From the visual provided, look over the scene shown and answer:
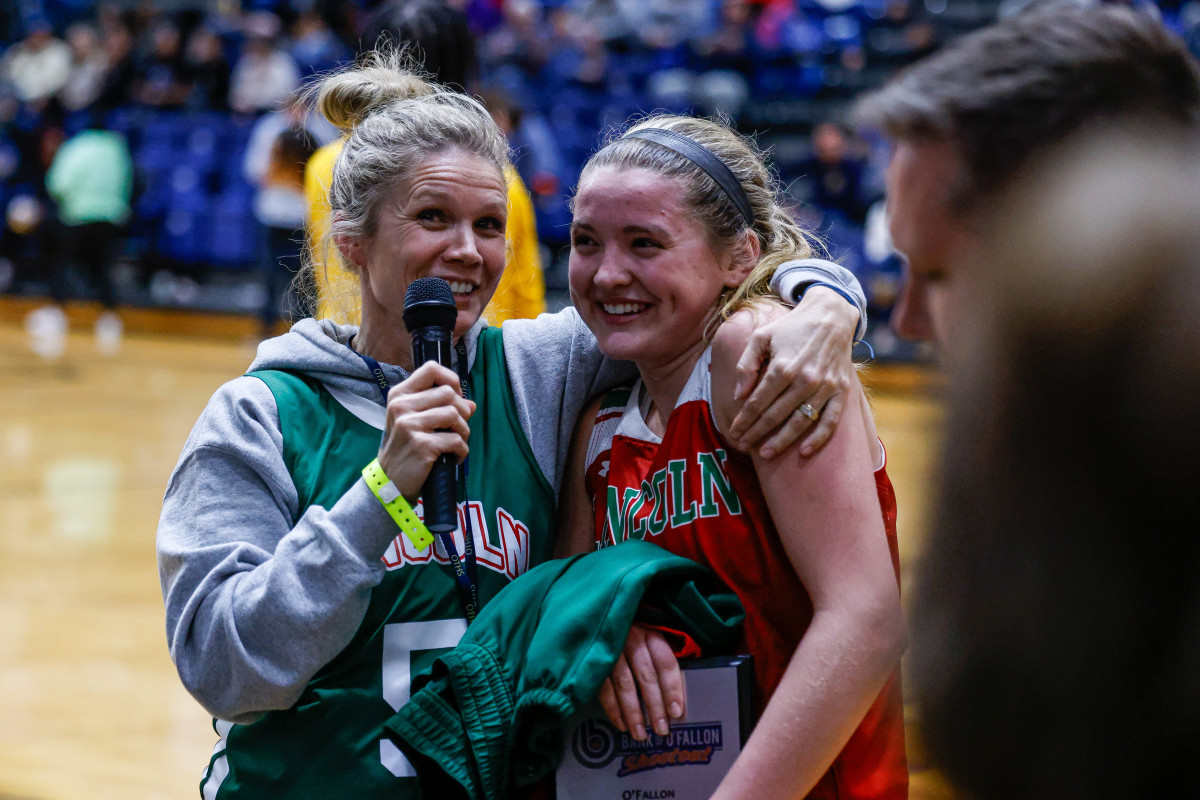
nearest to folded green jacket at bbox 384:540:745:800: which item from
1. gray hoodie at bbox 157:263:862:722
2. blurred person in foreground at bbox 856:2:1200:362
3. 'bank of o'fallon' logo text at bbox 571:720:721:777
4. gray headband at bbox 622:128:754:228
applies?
'bank of o'fallon' logo text at bbox 571:720:721:777

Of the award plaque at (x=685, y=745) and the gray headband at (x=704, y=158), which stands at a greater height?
the gray headband at (x=704, y=158)

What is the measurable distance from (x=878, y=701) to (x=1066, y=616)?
0.77 meters

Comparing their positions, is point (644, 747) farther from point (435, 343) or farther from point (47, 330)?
point (47, 330)

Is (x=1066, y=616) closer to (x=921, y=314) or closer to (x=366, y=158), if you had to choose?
(x=921, y=314)

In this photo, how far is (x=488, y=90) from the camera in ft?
29.2

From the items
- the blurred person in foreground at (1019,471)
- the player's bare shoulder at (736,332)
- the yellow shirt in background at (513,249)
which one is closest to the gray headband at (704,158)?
the player's bare shoulder at (736,332)

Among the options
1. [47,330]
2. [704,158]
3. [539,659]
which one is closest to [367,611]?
[539,659]

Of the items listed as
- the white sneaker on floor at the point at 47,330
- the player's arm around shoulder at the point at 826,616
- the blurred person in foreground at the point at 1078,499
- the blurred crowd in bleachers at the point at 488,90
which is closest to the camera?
the blurred person in foreground at the point at 1078,499

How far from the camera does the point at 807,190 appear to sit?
30.4 feet

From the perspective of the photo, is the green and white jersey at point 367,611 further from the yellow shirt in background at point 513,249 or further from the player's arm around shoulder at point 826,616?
the yellow shirt in background at point 513,249

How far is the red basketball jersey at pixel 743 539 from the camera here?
1322 mm

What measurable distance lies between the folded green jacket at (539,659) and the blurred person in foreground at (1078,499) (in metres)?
0.64

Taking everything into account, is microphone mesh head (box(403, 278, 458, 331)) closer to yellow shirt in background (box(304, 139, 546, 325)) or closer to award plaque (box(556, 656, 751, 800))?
award plaque (box(556, 656, 751, 800))

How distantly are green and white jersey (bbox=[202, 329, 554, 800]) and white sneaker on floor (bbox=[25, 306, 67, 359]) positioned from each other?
9.38 m
